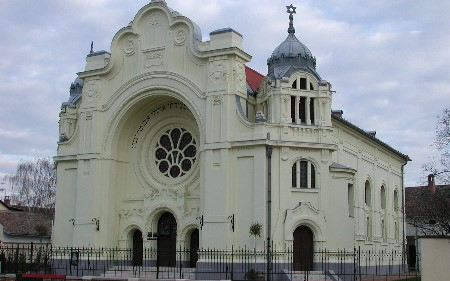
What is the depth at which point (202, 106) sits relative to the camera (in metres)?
37.9

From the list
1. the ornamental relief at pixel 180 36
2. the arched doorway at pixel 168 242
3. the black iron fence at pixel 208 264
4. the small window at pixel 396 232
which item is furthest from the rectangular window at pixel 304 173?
the small window at pixel 396 232

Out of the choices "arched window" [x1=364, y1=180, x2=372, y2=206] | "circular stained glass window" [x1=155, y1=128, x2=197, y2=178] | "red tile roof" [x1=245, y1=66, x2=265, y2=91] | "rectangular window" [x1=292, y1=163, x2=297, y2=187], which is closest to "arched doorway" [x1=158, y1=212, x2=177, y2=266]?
"circular stained glass window" [x1=155, y1=128, x2=197, y2=178]

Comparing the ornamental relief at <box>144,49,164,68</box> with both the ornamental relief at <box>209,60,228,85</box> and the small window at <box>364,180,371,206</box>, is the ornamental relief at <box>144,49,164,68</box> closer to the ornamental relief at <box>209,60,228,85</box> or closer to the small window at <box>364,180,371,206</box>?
the ornamental relief at <box>209,60,228,85</box>

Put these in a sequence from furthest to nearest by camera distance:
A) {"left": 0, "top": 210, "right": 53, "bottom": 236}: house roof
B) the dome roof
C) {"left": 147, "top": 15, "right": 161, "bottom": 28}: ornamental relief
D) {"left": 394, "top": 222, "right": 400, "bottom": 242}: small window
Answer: {"left": 0, "top": 210, "right": 53, "bottom": 236}: house roof → {"left": 394, "top": 222, "right": 400, "bottom": 242}: small window → {"left": 147, "top": 15, "right": 161, "bottom": 28}: ornamental relief → the dome roof

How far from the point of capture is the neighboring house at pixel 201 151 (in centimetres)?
3603

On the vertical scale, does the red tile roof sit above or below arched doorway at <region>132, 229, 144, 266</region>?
above

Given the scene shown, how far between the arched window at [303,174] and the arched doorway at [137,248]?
36.0ft

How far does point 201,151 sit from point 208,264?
6301mm

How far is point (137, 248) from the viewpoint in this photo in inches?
1638

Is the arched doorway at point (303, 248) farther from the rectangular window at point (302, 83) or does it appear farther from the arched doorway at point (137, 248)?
the arched doorway at point (137, 248)

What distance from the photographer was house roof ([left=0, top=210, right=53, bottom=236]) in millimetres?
55719

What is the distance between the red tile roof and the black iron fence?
35.2ft

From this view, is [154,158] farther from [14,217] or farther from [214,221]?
[14,217]

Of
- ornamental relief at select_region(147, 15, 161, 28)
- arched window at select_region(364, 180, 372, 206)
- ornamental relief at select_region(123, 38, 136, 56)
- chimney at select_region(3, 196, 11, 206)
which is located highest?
ornamental relief at select_region(147, 15, 161, 28)
